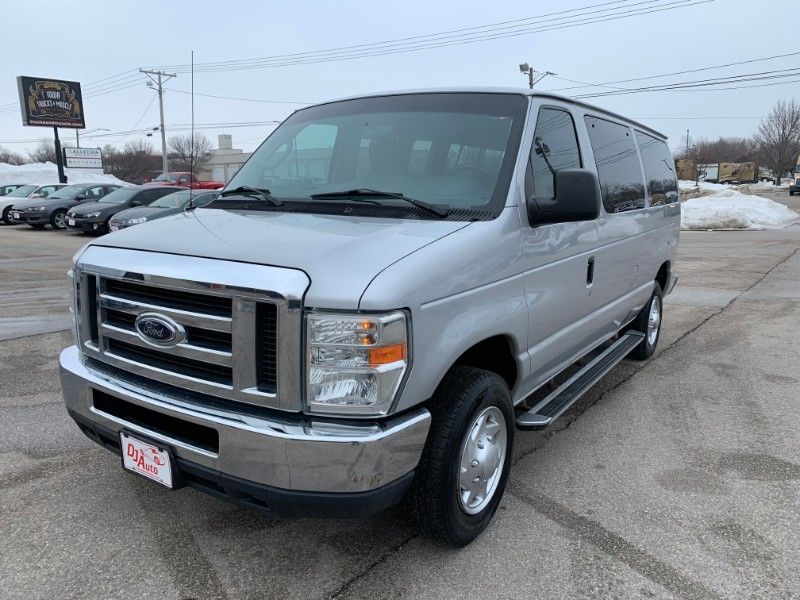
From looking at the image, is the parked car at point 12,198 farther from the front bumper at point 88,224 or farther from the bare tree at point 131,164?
the bare tree at point 131,164

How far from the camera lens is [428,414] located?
2355 mm

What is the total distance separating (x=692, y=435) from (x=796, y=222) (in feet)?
82.6

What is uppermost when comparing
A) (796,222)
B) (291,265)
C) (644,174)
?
(644,174)

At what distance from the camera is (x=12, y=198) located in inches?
961

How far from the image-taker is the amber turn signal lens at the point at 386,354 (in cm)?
213

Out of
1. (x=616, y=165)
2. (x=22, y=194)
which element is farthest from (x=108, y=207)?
(x=616, y=165)

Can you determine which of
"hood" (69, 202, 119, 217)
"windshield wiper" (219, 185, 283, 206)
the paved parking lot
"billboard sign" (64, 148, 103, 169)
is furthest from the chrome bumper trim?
"billboard sign" (64, 148, 103, 169)

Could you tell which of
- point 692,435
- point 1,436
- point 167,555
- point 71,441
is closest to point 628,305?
point 692,435

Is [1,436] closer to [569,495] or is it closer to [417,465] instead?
[417,465]

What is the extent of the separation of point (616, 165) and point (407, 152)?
191 centimetres

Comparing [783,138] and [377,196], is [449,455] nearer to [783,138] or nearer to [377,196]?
[377,196]

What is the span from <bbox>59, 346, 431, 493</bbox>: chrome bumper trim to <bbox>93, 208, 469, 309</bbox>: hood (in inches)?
18.2

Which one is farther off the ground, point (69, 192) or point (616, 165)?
point (616, 165)

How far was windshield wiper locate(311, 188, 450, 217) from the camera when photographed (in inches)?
108
